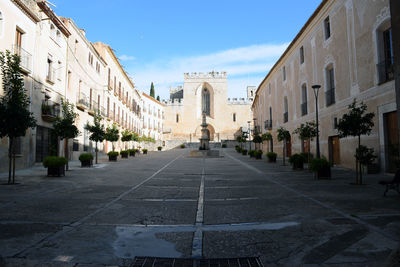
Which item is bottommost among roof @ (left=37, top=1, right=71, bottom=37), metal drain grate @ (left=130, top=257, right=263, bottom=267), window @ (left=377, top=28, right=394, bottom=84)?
metal drain grate @ (left=130, top=257, right=263, bottom=267)

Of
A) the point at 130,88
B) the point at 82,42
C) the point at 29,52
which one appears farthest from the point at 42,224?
the point at 130,88

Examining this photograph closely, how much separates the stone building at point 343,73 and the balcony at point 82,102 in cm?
1673

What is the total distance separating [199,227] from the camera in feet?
13.9

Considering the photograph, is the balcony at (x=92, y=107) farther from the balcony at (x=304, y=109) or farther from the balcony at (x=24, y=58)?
the balcony at (x=304, y=109)

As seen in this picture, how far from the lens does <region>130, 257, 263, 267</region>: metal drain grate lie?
2906mm

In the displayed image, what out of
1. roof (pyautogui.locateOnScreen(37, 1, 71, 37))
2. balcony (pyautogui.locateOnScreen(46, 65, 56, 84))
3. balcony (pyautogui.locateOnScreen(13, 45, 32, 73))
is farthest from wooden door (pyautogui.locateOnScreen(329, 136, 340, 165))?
roof (pyautogui.locateOnScreen(37, 1, 71, 37))

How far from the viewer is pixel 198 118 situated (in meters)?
65.6

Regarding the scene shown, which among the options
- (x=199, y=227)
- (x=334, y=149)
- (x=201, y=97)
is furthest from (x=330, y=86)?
(x=201, y=97)

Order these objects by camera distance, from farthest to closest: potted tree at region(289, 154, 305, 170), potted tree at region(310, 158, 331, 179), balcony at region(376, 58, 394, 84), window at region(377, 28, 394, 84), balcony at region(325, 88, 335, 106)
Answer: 1. balcony at region(325, 88, 335, 106)
2. potted tree at region(289, 154, 305, 170)
3. window at region(377, 28, 394, 84)
4. balcony at region(376, 58, 394, 84)
5. potted tree at region(310, 158, 331, 179)

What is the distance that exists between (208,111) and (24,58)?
53983 mm

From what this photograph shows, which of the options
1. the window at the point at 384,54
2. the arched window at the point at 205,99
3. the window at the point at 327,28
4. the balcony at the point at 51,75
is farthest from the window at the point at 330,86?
the arched window at the point at 205,99

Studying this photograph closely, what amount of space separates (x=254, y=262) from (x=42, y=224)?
3.31 meters

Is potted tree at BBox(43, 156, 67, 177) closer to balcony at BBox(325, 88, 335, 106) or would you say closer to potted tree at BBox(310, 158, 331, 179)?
potted tree at BBox(310, 158, 331, 179)

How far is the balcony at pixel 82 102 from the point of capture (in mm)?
22016
